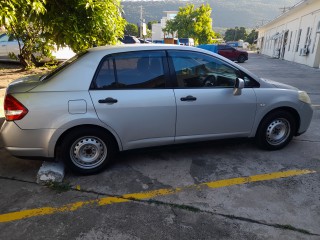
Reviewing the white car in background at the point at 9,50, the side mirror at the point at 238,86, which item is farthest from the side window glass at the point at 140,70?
the white car in background at the point at 9,50

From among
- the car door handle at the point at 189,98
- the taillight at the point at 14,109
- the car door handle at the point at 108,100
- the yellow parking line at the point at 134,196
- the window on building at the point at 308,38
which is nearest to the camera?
the yellow parking line at the point at 134,196

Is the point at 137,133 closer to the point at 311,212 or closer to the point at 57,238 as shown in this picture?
the point at 57,238

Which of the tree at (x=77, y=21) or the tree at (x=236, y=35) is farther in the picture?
the tree at (x=236, y=35)

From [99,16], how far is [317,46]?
51.5ft

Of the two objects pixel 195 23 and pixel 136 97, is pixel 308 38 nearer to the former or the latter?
pixel 136 97

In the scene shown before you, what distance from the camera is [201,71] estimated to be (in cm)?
380

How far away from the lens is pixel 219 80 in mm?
3871

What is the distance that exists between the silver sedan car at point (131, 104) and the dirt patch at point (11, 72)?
629 cm

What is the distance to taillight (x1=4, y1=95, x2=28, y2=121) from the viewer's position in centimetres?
316

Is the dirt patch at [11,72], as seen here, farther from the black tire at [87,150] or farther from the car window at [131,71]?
the car window at [131,71]

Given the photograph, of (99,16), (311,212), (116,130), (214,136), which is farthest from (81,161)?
(99,16)

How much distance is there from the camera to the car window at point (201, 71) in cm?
368

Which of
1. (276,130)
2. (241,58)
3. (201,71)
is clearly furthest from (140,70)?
(241,58)

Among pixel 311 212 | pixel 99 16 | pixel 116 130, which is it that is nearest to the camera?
pixel 311 212
